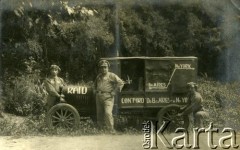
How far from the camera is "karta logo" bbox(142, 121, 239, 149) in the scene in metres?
9.72

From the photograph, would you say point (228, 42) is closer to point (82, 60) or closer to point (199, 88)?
point (199, 88)

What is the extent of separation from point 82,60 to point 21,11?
3.54 feet

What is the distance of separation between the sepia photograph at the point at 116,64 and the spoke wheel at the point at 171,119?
0.02 metres

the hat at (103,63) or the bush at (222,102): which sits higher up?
the hat at (103,63)

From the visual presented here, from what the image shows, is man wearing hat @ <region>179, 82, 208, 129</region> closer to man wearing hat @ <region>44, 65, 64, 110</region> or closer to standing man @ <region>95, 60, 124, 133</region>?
standing man @ <region>95, 60, 124, 133</region>

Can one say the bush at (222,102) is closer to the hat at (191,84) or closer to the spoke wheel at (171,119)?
the hat at (191,84)

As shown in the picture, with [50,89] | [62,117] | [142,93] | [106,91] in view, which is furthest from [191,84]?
[50,89]

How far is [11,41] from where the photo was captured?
9812 millimetres

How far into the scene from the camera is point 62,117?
33.1 ft

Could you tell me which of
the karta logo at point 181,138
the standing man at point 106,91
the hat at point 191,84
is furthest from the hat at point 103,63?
the hat at point 191,84

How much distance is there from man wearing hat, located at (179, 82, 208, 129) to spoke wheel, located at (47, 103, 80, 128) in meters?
1.51

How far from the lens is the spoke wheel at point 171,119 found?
32.5 ft

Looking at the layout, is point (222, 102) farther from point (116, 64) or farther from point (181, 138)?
point (116, 64)

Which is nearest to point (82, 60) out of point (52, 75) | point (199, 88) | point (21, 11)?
point (52, 75)
